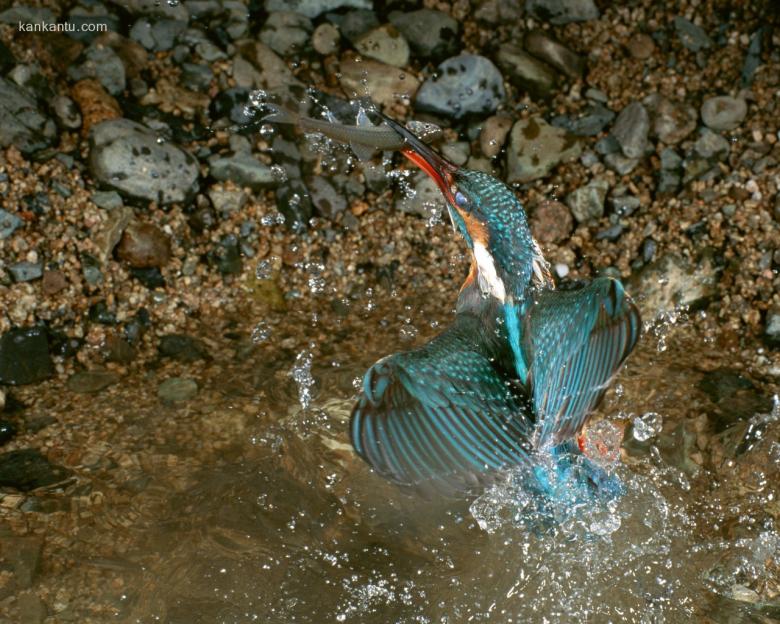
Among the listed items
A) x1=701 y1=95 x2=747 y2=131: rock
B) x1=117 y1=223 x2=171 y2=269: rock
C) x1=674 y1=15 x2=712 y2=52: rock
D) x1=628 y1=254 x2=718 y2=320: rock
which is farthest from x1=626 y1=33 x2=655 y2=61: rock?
x1=117 y1=223 x2=171 y2=269: rock

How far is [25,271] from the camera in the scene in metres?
4.31

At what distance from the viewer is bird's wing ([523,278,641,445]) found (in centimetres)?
350

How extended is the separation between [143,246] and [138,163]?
391 mm

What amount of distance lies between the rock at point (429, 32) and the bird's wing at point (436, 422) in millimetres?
2128

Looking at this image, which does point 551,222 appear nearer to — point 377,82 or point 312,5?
point 377,82

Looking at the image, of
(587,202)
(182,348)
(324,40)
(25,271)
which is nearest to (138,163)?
(25,271)

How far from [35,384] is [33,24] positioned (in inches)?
69.4

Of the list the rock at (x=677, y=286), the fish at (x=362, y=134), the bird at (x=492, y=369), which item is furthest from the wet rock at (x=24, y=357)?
the rock at (x=677, y=286)

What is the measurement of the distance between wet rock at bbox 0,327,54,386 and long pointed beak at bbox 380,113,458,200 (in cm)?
183

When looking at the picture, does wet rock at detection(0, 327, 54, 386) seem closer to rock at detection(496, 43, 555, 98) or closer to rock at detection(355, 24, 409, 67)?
rock at detection(355, 24, 409, 67)

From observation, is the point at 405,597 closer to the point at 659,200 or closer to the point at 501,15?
the point at 659,200

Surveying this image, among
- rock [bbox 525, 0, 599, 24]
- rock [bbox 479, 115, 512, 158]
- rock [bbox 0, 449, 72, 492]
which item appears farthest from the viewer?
rock [bbox 525, 0, 599, 24]

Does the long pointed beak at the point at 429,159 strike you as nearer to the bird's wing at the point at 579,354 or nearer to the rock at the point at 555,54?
the bird's wing at the point at 579,354

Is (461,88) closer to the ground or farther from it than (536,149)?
farther from it
